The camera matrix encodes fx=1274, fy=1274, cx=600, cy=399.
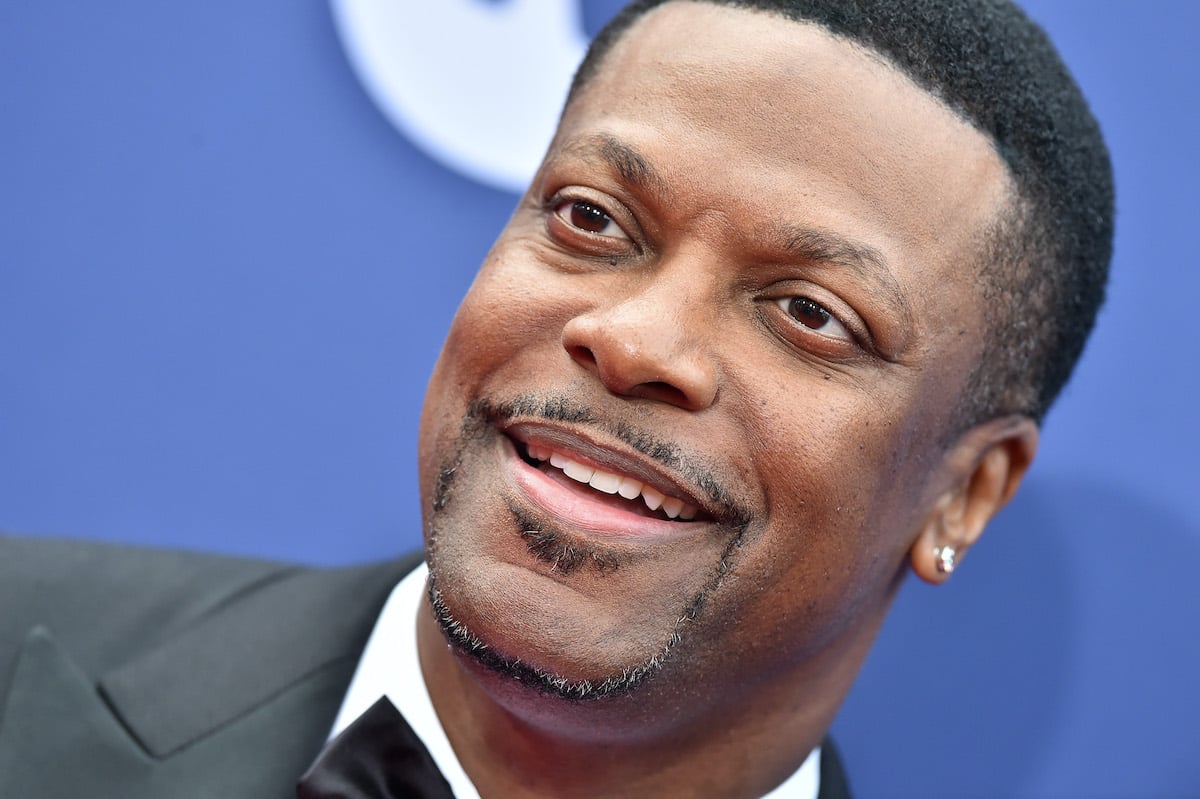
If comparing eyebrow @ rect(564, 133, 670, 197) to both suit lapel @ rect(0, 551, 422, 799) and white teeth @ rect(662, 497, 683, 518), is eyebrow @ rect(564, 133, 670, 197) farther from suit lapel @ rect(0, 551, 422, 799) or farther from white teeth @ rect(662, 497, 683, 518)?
suit lapel @ rect(0, 551, 422, 799)

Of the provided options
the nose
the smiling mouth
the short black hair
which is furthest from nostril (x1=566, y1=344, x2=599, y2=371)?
the short black hair

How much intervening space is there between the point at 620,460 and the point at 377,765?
0.64m

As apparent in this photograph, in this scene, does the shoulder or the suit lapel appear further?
the shoulder

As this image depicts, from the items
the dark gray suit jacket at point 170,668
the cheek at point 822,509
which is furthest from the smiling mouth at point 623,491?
the dark gray suit jacket at point 170,668

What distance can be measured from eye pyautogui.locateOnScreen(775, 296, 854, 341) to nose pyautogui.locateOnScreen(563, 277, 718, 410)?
0.13m

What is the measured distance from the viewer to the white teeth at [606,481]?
1780 mm

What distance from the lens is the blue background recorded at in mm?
2715

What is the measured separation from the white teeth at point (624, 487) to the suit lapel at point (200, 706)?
0.69 m

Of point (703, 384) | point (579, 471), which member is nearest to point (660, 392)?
point (703, 384)

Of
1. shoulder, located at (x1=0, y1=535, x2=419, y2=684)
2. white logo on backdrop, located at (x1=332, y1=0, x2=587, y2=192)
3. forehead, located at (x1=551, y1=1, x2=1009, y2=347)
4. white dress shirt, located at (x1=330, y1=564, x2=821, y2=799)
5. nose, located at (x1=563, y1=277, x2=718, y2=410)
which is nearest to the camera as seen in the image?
nose, located at (x1=563, y1=277, x2=718, y2=410)

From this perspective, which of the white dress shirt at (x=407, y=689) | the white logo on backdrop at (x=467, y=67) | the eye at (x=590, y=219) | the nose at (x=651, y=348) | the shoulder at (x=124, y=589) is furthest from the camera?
the white logo on backdrop at (x=467, y=67)

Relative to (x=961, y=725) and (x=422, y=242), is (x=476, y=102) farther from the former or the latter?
(x=961, y=725)

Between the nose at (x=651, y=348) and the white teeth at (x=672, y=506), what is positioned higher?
the nose at (x=651, y=348)

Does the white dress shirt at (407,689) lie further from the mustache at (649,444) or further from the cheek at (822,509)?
the mustache at (649,444)
